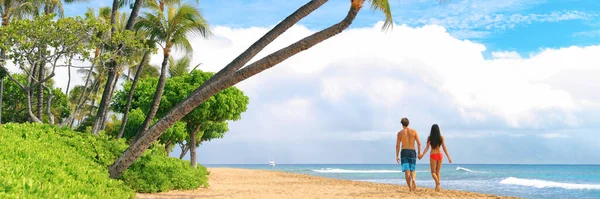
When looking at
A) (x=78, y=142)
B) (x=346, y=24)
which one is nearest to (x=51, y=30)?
(x=78, y=142)

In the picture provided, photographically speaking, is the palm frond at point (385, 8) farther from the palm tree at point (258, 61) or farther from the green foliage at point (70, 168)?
the green foliage at point (70, 168)

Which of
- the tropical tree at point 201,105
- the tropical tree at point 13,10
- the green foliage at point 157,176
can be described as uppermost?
the tropical tree at point 13,10

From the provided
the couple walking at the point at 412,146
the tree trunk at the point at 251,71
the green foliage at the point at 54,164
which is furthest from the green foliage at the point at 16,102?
the couple walking at the point at 412,146

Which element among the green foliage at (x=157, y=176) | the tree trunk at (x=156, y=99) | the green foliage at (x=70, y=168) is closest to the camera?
the green foliage at (x=70, y=168)

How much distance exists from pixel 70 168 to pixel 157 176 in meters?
3.92

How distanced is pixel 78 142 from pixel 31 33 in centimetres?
785

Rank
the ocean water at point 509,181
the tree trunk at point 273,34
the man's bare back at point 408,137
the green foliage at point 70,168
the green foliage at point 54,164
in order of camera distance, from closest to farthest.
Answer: the green foliage at point 54,164, the green foliage at point 70,168, the tree trunk at point 273,34, the man's bare back at point 408,137, the ocean water at point 509,181

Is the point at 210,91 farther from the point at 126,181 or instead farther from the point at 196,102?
the point at 126,181

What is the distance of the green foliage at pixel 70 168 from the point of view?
6.35 meters

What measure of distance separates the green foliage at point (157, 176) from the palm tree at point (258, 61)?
1.13 meters

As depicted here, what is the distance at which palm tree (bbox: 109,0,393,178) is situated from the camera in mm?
11055

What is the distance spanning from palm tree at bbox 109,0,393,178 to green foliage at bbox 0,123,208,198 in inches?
52.7

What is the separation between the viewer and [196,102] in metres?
11.4

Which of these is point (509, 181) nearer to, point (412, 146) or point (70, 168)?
point (412, 146)
